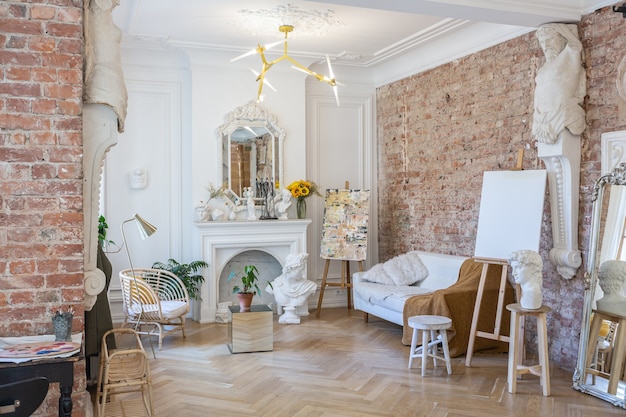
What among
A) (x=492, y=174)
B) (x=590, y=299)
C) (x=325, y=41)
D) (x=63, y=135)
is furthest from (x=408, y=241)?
(x=63, y=135)

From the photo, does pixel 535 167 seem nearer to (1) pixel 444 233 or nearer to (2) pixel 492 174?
(2) pixel 492 174

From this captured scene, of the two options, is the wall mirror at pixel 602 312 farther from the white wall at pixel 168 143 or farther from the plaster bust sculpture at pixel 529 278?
the white wall at pixel 168 143

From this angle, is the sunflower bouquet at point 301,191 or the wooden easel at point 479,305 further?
the sunflower bouquet at point 301,191

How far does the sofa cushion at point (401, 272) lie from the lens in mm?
7148

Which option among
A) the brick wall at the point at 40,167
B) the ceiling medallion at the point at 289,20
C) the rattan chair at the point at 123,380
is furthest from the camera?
the ceiling medallion at the point at 289,20

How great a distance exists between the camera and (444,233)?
23.6ft

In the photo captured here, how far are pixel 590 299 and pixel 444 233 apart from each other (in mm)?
2477

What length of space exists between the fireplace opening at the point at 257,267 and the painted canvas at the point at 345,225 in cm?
75

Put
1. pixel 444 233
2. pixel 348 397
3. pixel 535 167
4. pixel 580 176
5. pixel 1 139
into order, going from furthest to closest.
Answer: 1. pixel 444 233
2. pixel 535 167
3. pixel 580 176
4. pixel 348 397
5. pixel 1 139

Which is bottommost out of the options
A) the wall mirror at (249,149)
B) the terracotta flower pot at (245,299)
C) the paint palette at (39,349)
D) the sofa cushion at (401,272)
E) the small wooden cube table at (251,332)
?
the small wooden cube table at (251,332)

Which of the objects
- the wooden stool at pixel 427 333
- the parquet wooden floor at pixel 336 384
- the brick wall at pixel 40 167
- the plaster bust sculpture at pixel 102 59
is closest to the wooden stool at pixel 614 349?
the parquet wooden floor at pixel 336 384

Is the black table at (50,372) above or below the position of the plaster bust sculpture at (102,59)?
below

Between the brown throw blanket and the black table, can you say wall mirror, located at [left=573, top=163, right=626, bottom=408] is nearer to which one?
the brown throw blanket

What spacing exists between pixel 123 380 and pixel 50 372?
1.23 meters
